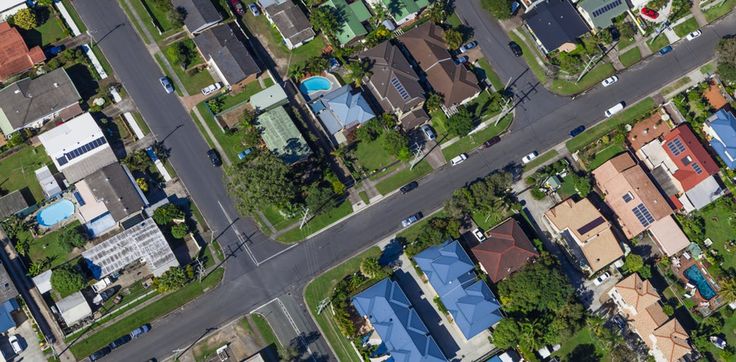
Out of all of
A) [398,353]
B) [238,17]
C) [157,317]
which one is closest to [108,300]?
[157,317]

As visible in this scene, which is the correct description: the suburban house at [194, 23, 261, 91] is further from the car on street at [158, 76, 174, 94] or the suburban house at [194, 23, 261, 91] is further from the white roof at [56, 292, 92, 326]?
the white roof at [56, 292, 92, 326]

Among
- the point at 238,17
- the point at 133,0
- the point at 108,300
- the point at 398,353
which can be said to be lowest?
the point at 398,353

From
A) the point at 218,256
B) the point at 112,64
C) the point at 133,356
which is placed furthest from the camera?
the point at 112,64

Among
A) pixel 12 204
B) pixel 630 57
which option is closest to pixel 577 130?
pixel 630 57

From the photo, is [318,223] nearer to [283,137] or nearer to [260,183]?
[260,183]

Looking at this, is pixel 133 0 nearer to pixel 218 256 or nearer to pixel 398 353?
pixel 218 256

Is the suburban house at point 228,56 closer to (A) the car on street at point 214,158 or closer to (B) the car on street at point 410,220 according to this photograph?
(A) the car on street at point 214,158

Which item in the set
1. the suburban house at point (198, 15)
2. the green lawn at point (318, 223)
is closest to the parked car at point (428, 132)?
the green lawn at point (318, 223)
